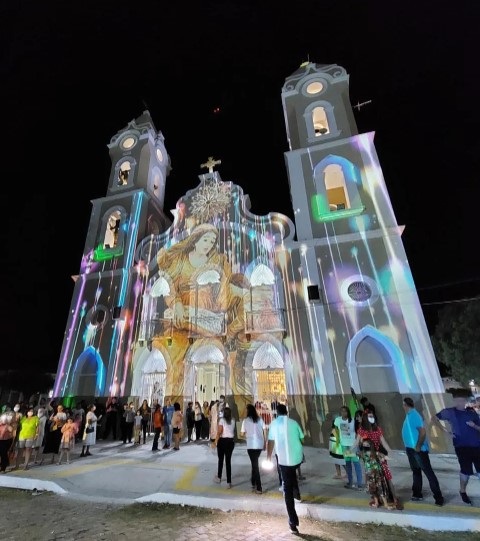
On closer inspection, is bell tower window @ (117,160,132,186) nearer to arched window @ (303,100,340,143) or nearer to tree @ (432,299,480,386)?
arched window @ (303,100,340,143)

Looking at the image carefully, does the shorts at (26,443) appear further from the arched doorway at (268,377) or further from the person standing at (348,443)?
the arched doorway at (268,377)

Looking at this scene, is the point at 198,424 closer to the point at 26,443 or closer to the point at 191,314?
the point at 191,314

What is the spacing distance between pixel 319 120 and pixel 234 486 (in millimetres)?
19220

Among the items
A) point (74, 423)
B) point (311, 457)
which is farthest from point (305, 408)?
point (74, 423)

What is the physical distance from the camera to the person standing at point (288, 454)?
4664 millimetres

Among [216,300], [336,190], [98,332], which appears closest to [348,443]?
[216,300]

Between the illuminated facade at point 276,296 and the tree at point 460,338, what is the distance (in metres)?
12.8

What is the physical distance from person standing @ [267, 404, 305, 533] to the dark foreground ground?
0.33m

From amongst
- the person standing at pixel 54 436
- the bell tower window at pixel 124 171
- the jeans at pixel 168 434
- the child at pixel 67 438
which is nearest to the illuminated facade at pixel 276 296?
the bell tower window at pixel 124 171

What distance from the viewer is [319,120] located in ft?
63.8

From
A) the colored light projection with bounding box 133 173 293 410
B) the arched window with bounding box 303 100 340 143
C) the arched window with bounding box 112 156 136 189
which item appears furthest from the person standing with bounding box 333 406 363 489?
the arched window with bounding box 112 156 136 189

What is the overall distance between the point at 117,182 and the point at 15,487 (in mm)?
18703

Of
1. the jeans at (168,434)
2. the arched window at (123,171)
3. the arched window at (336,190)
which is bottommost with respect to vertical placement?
the jeans at (168,434)

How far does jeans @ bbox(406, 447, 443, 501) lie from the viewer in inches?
216
